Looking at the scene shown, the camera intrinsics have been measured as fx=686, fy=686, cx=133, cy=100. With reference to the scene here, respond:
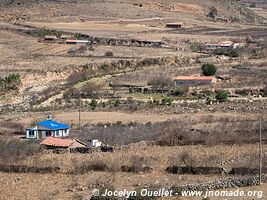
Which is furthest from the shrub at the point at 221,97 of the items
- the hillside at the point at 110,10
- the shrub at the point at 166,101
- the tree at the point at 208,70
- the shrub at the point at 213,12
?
the shrub at the point at 213,12

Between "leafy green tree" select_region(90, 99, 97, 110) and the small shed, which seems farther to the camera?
"leafy green tree" select_region(90, 99, 97, 110)

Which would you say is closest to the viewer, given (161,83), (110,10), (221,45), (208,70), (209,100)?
(209,100)

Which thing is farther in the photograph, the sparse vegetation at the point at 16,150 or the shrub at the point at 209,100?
the shrub at the point at 209,100

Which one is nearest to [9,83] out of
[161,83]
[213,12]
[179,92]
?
[161,83]

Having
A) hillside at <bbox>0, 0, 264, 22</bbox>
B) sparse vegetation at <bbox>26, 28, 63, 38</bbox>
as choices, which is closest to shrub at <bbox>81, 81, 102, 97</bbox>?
sparse vegetation at <bbox>26, 28, 63, 38</bbox>

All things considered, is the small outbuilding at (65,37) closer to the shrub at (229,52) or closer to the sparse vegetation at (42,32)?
the sparse vegetation at (42,32)

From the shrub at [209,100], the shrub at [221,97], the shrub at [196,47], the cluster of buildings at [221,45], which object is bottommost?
the shrub at [196,47]

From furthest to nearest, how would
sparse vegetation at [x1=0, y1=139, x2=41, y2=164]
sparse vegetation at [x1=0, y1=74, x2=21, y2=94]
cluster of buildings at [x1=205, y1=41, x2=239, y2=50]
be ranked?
cluster of buildings at [x1=205, y1=41, x2=239, y2=50] < sparse vegetation at [x1=0, y1=74, x2=21, y2=94] < sparse vegetation at [x1=0, y1=139, x2=41, y2=164]

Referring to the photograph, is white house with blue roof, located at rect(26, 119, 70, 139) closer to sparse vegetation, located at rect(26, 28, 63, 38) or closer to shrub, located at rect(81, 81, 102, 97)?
shrub, located at rect(81, 81, 102, 97)

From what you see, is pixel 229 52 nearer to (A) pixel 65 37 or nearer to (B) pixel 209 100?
(A) pixel 65 37

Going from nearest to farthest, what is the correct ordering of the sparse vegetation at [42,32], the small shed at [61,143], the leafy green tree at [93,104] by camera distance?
the small shed at [61,143] → the leafy green tree at [93,104] → the sparse vegetation at [42,32]

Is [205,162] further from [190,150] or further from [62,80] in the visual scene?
[62,80]

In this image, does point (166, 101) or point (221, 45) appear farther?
point (221, 45)
